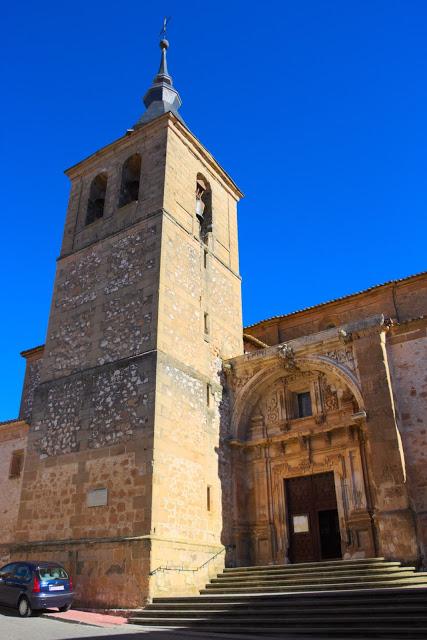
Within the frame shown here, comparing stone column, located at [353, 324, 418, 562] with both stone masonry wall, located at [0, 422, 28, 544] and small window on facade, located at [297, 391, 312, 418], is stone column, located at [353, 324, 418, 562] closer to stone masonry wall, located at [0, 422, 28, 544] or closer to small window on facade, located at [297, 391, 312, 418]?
small window on facade, located at [297, 391, 312, 418]

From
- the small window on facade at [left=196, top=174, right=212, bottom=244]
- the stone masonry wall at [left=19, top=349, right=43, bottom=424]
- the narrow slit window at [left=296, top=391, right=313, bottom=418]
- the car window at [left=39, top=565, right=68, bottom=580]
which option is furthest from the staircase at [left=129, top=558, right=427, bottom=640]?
the stone masonry wall at [left=19, top=349, right=43, bottom=424]

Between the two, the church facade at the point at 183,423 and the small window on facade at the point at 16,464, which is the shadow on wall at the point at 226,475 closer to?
the church facade at the point at 183,423

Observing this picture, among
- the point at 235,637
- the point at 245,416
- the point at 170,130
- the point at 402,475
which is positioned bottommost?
the point at 235,637

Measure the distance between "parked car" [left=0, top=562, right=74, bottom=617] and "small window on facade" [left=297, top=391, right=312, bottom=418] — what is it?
749cm

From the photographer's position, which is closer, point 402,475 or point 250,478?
point 402,475

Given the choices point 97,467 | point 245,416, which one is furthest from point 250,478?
point 97,467

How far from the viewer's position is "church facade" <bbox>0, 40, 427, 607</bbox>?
1227cm

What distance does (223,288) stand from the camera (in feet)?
59.8

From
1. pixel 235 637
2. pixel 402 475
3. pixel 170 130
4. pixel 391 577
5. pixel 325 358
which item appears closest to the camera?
pixel 235 637

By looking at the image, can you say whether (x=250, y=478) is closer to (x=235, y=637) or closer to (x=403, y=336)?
(x=403, y=336)

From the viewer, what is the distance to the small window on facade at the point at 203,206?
61.0ft

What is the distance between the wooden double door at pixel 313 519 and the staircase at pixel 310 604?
1.73 metres

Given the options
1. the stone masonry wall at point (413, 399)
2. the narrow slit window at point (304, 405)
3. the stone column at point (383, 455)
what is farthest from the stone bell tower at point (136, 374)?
the stone masonry wall at point (413, 399)

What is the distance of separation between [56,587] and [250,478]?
639 centimetres
